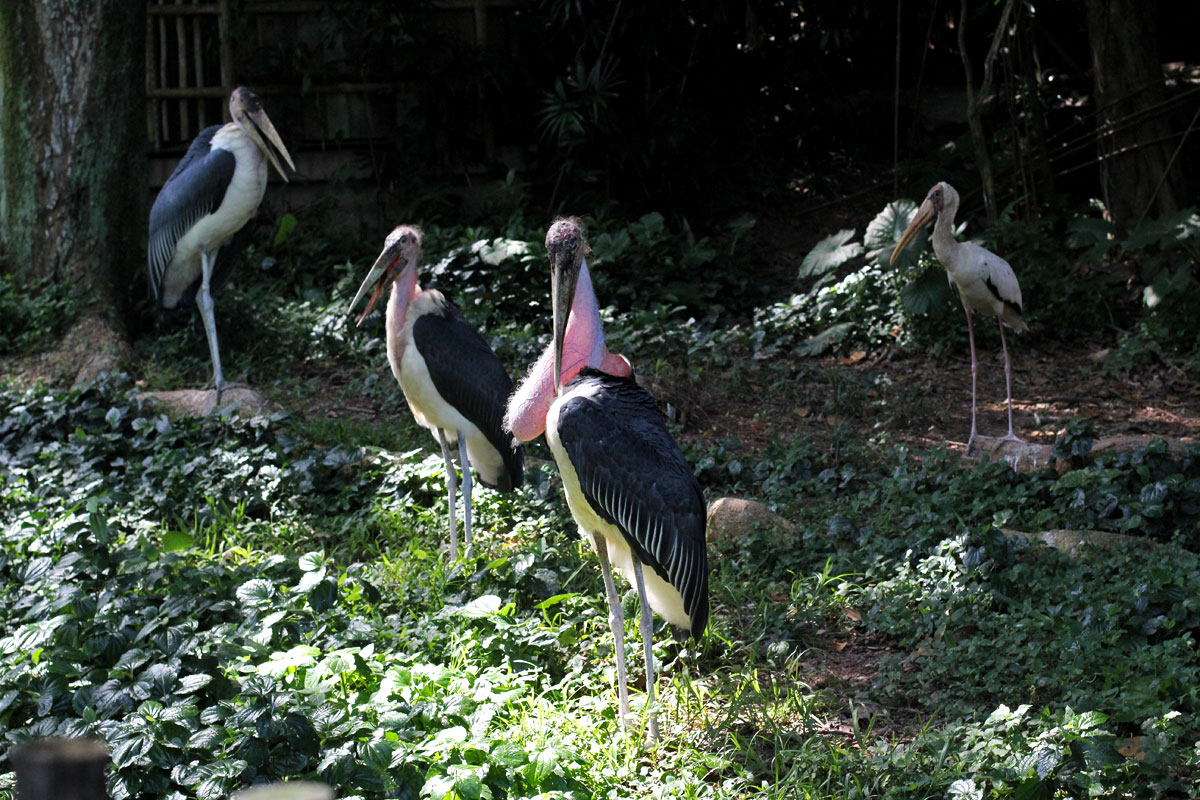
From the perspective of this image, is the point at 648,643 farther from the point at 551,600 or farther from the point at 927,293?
the point at 927,293

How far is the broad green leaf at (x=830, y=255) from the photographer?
747cm

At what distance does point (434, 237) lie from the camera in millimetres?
8133

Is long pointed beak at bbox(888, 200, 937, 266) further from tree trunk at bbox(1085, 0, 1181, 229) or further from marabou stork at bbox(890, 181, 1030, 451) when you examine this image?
tree trunk at bbox(1085, 0, 1181, 229)

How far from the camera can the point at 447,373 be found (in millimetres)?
4617

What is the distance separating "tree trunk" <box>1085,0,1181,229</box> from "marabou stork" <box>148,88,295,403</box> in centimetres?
535

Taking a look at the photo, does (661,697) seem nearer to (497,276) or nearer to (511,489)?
(511,489)

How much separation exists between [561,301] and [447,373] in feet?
4.10

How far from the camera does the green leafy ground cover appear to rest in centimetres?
286

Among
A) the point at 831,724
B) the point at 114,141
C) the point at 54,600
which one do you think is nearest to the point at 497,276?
the point at 114,141

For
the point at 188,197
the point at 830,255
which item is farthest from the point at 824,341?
the point at 188,197

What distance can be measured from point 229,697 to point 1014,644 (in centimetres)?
224

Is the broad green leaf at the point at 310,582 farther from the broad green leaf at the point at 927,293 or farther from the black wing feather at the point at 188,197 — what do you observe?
the broad green leaf at the point at 927,293

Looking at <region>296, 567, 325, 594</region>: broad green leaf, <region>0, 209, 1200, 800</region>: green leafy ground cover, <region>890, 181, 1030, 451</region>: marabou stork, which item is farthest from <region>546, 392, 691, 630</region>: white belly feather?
<region>890, 181, 1030, 451</region>: marabou stork

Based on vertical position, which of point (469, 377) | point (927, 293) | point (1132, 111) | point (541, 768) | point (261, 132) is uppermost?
point (1132, 111)
